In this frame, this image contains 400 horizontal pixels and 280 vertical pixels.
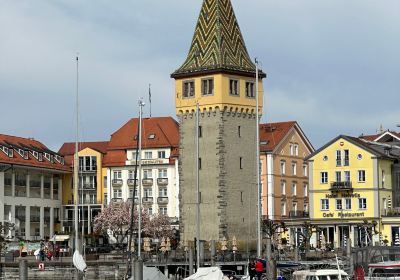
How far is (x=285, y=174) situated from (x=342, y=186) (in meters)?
11.3

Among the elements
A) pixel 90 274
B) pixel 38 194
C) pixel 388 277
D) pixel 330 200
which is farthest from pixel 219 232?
pixel 38 194

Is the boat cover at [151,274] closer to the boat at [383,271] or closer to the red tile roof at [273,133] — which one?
the boat at [383,271]

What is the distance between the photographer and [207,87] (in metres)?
84.6

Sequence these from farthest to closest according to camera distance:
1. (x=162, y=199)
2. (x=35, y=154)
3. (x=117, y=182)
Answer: (x=35, y=154) → (x=117, y=182) → (x=162, y=199)

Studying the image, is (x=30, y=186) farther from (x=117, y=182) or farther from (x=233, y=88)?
(x=233, y=88)

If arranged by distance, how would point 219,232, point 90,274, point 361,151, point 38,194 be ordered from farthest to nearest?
point 38,194
point 361,151
point 219,232
point 90,274

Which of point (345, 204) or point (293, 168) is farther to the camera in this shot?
point (293, 168)

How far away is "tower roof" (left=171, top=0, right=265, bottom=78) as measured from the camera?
84438 millimetres

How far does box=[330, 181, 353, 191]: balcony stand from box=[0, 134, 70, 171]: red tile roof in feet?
108

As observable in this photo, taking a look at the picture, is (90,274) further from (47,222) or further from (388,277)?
(47,222)

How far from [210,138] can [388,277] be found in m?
33.7

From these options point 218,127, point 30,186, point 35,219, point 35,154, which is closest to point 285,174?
point 35,219

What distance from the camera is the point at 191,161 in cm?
8375

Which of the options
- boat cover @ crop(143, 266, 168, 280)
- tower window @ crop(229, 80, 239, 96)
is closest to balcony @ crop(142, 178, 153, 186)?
tower window @ crop(229, 80, 239, 96)
